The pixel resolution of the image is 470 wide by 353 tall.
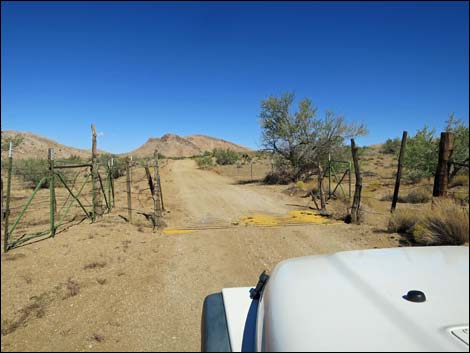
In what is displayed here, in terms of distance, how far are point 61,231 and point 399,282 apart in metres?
8.58

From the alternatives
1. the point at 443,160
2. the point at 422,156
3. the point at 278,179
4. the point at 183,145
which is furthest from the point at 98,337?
the point at 183,145

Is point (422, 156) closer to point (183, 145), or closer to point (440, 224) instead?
point (440, 224)

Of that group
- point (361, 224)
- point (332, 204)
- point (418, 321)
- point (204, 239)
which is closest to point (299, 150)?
point (332, 204)

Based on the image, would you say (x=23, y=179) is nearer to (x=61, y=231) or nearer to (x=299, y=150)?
(x=61, y=231)

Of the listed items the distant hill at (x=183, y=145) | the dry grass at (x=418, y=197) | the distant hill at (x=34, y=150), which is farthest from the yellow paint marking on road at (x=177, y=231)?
the distant hill at (x=183, y=145)

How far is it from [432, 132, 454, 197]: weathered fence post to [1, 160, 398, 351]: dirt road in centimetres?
158

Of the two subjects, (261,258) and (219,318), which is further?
(261,258)

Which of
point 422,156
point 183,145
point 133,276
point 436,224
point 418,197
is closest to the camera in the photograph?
point 133,276

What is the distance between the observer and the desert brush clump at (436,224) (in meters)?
4.01

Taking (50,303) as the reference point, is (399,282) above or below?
above

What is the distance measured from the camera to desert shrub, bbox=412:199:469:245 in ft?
13.9

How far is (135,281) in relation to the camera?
15.3 ft

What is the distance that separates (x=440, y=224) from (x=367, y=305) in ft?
15.3

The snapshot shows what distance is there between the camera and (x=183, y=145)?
162 meters
